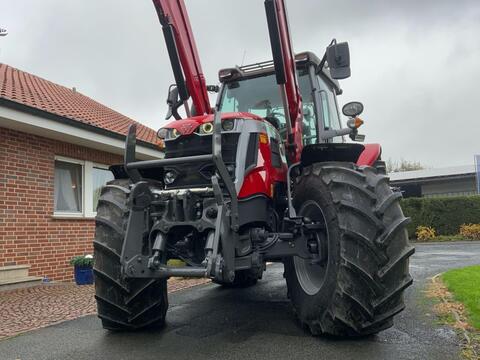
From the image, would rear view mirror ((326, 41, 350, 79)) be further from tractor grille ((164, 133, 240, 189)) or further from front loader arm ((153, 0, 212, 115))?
front loader arm ((153, 0, 212, 115))

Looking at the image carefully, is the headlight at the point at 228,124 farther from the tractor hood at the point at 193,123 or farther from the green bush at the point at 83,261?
the green bush at the point at 83,261

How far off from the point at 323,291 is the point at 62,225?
6810 mm

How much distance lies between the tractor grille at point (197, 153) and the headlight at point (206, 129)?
0.15 feet

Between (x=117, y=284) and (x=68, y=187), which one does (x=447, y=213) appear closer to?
(x=68, y=187)

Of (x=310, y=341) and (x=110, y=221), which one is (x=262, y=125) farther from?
(x=310, y=341)

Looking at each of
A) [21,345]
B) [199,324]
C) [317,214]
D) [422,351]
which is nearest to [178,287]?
[199,324]

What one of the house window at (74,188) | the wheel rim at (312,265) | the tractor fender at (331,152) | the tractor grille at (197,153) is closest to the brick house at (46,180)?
the house window at (74,188)

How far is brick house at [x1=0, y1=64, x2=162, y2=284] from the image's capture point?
807 centimetres

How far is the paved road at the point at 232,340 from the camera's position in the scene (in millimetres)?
3624

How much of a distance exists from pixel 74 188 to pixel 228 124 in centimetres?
649

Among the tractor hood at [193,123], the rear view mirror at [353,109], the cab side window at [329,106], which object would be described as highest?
the cab side window at [329,106]

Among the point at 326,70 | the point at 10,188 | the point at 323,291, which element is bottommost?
the point at 323,291

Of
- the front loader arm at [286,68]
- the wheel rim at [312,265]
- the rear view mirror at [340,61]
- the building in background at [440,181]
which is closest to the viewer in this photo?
the wheel rim at [312,265]

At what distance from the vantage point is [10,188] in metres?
8.20
